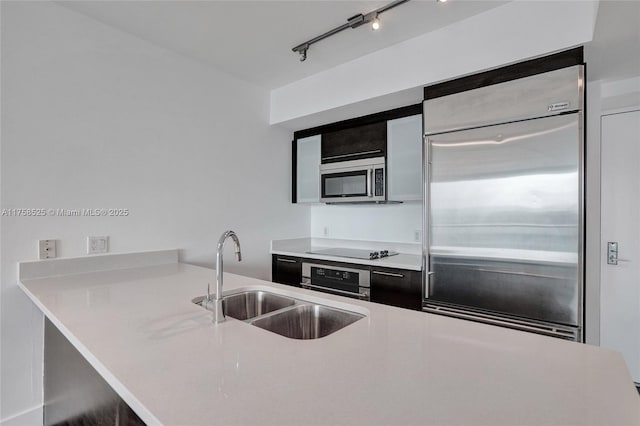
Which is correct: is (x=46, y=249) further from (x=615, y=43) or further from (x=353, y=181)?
(x=615, y=43)

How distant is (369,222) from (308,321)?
2.09 m

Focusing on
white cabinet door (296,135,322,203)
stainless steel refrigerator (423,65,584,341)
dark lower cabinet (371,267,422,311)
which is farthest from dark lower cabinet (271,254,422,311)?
white cabinet door (296,135,322,203)

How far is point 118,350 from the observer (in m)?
0.92

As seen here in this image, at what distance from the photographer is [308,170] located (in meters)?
3.44

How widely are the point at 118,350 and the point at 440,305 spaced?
197 cm

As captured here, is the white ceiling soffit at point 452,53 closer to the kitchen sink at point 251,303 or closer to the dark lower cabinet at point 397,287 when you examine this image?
the dark lower cabinet at point 397,287

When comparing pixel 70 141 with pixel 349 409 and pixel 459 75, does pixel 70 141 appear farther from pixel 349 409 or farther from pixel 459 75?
pixel 459 75

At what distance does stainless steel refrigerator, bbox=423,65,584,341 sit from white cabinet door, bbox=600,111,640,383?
1.01 meters

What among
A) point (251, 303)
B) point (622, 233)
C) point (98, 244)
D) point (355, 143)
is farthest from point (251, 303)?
point (622, 233)

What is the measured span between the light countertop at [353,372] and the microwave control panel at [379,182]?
5.67 feet

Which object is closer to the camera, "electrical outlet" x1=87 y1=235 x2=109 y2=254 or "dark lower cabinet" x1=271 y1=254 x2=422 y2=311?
"electrical outlet" x1=87 y1=235 x2=109 y2=254

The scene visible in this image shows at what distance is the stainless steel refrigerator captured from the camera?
179 cm

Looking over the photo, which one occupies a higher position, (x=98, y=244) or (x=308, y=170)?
(x=308, y=170)

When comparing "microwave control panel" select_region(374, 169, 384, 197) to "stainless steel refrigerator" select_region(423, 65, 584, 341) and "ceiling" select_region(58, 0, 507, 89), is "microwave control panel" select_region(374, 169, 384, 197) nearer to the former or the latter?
"stainless steel refrigerator" select_region(423, 65, 584, 341)
